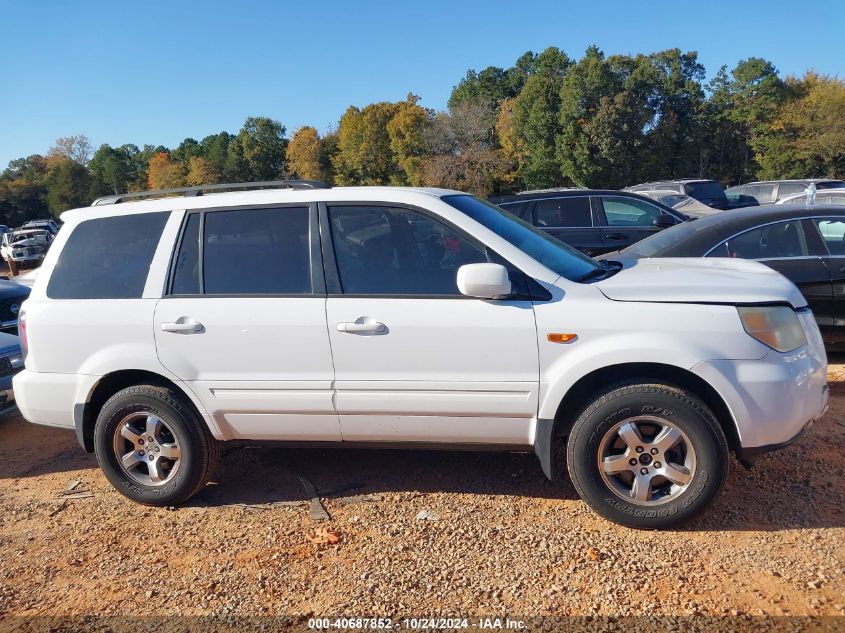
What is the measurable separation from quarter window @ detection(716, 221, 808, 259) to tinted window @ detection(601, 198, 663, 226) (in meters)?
4.12

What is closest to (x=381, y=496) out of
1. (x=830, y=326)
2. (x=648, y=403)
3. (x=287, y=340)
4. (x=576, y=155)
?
(x=287, y=340)

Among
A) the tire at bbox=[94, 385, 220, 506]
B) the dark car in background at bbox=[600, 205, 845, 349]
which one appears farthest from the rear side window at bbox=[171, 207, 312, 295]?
the dark car in background at bbox=[600, 205, 845, 349]

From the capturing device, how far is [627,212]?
1045 centimetres

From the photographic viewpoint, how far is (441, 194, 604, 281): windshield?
12.5 ft

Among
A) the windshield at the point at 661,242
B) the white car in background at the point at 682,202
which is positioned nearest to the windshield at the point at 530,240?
the windshield at the point at 661,242

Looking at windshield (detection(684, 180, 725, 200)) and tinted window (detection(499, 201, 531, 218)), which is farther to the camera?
windshield (detection(684, 180, 725, 200))

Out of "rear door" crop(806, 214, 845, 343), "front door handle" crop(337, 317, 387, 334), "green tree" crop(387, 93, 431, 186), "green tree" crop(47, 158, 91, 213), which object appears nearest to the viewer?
"front door handle" crop(337, 317, 387, 334)

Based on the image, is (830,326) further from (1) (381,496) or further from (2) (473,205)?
(1) (381,496)

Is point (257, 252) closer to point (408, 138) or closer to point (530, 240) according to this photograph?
point (530, 240)

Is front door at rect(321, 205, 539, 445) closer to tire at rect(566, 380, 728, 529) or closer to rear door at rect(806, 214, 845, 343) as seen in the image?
tire at rect(566, 380, 728, 529)

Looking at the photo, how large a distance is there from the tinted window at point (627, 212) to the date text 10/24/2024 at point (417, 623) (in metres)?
8.48

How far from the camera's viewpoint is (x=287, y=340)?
3.76 meters

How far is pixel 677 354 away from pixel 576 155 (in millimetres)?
50214

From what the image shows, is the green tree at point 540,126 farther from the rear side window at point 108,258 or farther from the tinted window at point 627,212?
the rear side window at point 108,258
